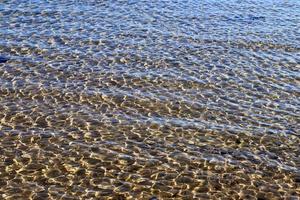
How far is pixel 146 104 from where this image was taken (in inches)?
650

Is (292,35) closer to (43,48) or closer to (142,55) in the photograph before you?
(142,55)

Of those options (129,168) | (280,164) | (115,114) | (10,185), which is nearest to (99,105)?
(115,114)

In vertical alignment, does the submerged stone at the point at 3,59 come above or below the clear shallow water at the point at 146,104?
above

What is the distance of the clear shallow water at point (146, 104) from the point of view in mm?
12445

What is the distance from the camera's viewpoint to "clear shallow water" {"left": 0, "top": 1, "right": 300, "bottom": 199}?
12.4 metres

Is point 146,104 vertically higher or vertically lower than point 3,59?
lower

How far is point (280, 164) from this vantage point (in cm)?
1337

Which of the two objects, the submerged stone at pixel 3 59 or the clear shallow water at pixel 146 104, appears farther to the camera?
the submerged stone at pixel 3 59

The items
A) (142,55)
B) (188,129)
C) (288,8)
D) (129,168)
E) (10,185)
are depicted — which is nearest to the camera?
(10,185)

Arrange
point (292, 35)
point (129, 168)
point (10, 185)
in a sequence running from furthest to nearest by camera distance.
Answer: point (292, 35)
point (129, 168)
point (10, 185)

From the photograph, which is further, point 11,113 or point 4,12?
point 4,12

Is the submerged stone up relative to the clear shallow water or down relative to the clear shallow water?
up

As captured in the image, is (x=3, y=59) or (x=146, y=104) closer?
(x=146, y=104)

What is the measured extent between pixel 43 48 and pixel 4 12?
5728 mm
